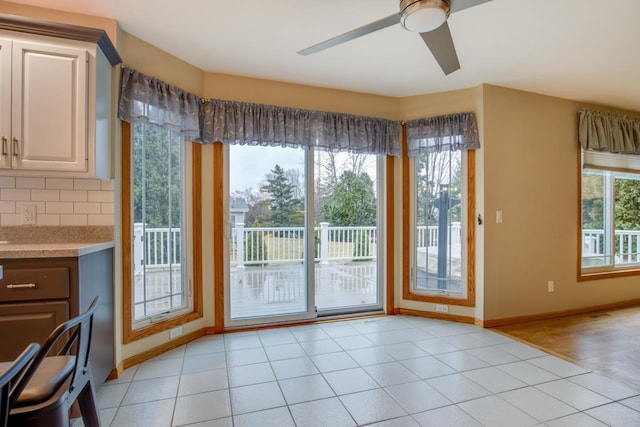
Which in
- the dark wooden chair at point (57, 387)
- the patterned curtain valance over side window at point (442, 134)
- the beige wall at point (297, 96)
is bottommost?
the dark wooden chair at point (57, 387)

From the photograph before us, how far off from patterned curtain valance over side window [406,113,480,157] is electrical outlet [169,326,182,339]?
2.82 meters

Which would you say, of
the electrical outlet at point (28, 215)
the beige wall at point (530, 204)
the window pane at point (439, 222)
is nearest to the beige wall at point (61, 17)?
the electrical outlet at point (28, 215)

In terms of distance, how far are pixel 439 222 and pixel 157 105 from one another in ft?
9.48

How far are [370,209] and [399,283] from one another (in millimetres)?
886

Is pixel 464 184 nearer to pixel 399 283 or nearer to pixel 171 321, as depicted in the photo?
pixel 399 283

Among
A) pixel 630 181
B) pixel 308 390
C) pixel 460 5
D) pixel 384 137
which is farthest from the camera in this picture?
pixel 630 181

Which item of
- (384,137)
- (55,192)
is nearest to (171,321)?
(55,192)

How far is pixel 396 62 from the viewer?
285cm

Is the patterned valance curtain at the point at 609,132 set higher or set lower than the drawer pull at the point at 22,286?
higher

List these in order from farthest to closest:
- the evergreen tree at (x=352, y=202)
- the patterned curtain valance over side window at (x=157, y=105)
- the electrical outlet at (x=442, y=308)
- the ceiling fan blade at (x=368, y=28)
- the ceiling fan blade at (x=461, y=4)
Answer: the evergreen tree at (x=352, y=202) < the electrical outlet at (x=442, y=308) < the patterned curtain valance over side window at (x=157, y=105) < the ceiling fan blade at (x=368, y=28) < the ceiling fan blade at (x=461, y=4)

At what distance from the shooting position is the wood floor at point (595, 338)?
8.06 feet

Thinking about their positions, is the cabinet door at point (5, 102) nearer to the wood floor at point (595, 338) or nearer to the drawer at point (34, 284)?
the drawer at point (34, 284)

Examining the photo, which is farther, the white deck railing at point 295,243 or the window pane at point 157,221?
the white deck railing at point 295,243

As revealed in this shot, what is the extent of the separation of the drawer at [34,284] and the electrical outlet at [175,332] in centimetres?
119
